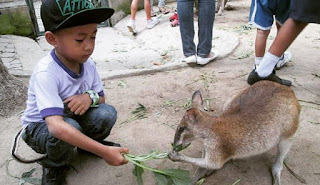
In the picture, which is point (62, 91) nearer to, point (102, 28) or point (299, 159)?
point (299, 159)

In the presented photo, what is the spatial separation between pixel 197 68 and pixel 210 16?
70cm

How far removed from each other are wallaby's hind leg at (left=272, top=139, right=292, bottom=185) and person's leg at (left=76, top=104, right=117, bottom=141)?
1220 millimetres

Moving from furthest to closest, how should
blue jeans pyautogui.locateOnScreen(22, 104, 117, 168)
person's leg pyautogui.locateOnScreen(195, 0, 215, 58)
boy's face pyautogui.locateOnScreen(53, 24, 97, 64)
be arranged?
person's leg pyautogui.locateOnScreen(195, 0, 215, 58)
blue jeans pyautogui.locateOnScreen(22, 104, 117, 168)
boy's face pyautogui.locateOnScreen(53, 24, 97, 64)

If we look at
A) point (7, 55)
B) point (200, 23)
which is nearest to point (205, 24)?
point (200, 23)

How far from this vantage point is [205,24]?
381cm

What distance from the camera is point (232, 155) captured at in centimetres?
195

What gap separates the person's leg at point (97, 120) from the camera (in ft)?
7.22

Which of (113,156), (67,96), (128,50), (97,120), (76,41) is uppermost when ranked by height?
(76,41)

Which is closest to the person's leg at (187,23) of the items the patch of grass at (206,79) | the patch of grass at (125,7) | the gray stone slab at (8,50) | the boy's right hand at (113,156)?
the patch of grass at (206,79)

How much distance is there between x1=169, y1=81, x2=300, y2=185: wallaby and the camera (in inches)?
73.4

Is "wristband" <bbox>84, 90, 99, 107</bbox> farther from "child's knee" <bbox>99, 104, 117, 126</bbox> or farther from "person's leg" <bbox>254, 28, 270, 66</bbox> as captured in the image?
"person's leg" <bbox>254, 28, 270, 66</bbox>

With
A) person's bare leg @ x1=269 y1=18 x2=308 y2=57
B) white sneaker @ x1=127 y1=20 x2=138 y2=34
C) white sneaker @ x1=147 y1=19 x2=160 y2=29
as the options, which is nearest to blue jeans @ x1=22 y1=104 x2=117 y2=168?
person's bare leg @ x1=269 y1=18 x2=308 y2=57

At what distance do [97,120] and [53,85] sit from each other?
459 millimetres

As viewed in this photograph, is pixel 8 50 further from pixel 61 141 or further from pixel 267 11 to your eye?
pixel 267 11
